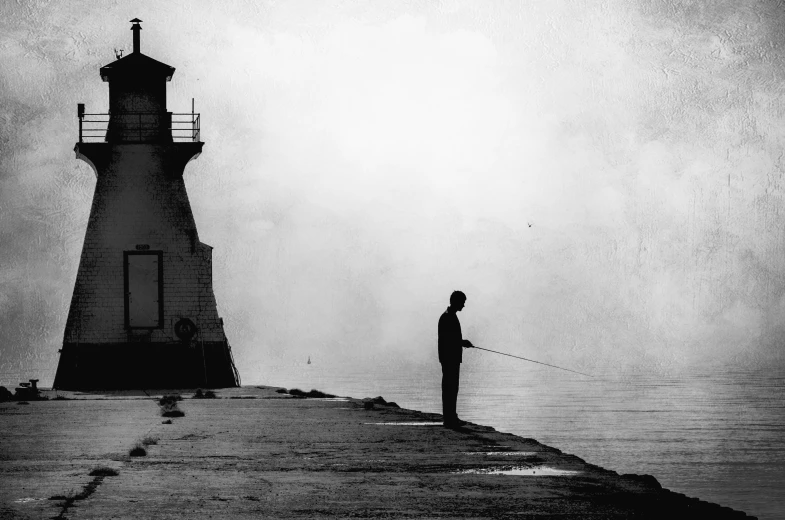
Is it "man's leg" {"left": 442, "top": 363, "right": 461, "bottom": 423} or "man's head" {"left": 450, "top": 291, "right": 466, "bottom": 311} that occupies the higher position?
"man's head" {"left": 450, "top": 291, "right": 466, "bottom": 311}

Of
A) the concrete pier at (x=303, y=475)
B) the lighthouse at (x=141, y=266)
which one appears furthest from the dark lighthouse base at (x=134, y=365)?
the concrete pier at (x=303, y=475)

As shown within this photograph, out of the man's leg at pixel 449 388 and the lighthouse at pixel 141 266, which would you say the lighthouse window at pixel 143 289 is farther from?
the man's leg at pixel 449 388

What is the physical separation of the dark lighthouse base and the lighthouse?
0.03 meters

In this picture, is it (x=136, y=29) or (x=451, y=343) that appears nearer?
(x=451, y=343)

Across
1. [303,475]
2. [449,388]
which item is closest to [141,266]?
[449,388]

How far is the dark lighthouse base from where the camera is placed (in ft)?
105

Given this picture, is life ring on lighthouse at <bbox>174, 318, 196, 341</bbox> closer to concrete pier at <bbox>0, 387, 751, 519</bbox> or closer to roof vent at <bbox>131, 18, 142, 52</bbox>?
roof vent at <bbox>131, 18, 142, 52</bbox>

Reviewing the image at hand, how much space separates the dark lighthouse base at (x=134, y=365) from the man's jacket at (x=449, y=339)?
17429mm

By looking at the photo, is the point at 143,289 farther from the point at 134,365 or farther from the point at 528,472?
the point at 528,472

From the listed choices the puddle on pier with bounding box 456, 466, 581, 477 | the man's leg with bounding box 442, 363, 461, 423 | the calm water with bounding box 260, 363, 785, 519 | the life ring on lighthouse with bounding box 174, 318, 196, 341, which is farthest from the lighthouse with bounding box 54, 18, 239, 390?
the puddle on pier with bounding box 456, 466, 581, 477

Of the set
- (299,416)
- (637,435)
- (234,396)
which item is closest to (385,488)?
(299,416)

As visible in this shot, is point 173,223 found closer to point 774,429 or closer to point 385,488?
point 385,488

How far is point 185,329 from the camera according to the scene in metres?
32.0

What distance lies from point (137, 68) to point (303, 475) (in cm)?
2447
